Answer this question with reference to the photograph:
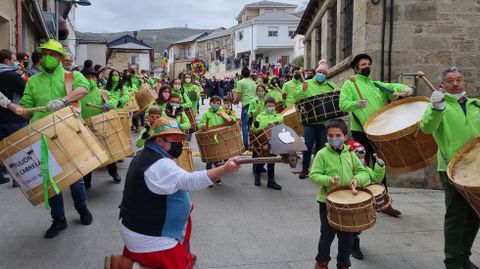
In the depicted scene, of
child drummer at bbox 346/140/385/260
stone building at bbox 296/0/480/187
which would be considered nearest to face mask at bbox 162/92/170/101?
stone building at bbox 296/0/480/187

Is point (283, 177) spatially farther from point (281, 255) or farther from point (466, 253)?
point (466, 253)

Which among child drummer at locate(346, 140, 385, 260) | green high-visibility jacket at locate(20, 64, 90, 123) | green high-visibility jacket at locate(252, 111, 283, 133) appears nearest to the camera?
child drummer at locate(346, 140, 385, 260)

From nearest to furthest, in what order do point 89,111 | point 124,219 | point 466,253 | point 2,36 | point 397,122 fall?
point 124,219 < point 466,253 < point 397,122 < point 89,111 < point 2,36

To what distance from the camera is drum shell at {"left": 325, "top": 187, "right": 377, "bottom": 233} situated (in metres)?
3.75

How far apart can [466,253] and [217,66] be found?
6291 centimetres

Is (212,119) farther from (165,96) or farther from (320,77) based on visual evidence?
(320,77)

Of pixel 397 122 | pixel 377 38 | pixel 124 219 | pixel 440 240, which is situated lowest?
pixel 440 240

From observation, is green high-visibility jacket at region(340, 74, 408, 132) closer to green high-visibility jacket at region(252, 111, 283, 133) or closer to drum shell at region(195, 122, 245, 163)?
green high-visibility jacket at region(252, 111, 283, 133)

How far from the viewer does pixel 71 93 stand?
16.3 ft

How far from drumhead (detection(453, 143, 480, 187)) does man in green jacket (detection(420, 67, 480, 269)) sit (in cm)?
19

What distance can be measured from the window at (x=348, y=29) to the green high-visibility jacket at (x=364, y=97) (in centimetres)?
Result: 392

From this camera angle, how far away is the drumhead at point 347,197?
3828 millimetres

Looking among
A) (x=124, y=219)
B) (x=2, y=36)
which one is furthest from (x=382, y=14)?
(x=2, y=36)

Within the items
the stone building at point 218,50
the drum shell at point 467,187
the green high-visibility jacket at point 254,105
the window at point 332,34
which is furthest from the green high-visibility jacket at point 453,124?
the stone building at point 218,50
